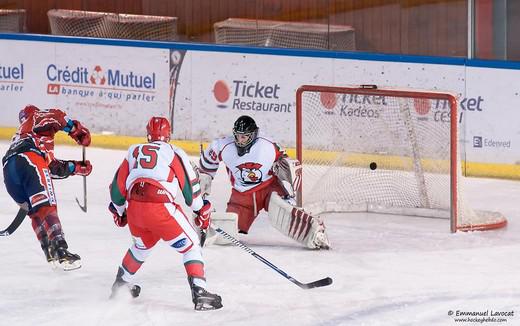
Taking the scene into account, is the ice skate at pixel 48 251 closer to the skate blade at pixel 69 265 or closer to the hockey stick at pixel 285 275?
the skate blade at pixel 69 265

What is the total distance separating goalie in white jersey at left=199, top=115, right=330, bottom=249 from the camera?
8320 millimetres

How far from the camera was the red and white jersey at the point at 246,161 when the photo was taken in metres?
8.37

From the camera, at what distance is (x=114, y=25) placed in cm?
1184

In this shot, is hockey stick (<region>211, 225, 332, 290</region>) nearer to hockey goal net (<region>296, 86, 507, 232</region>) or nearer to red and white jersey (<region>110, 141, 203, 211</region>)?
red and white jersey (<region>110, 141, 203, 211</region>)

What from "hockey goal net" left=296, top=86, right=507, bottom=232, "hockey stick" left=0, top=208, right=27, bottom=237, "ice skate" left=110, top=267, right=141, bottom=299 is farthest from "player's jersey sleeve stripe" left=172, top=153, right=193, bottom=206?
"hockey goal net" left=296, top=86, right=507, bottom=232

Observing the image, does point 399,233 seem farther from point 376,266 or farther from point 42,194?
point 42,194

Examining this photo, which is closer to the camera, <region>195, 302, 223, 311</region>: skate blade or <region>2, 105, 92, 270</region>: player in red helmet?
<region>195, 302, 223, 311</region>: skate blade

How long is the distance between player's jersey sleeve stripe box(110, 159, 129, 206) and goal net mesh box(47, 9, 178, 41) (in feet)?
15.7

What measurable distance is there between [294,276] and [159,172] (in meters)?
1.23

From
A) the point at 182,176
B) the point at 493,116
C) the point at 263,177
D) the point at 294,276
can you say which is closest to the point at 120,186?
the point at 182,176

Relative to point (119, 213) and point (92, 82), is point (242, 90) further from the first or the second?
point (119, 213)

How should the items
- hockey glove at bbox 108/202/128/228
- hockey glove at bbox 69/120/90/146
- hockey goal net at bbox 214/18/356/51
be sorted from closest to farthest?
hockey glove at bbox 108/202/128/228 < hockey glove at bbox 69/120/90/146 < hockey goal net at bbox 214/18/356/51

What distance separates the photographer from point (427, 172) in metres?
9.18

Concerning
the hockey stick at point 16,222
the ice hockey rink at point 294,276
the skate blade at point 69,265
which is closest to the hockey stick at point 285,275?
the ice hockey rink at point 294,276
